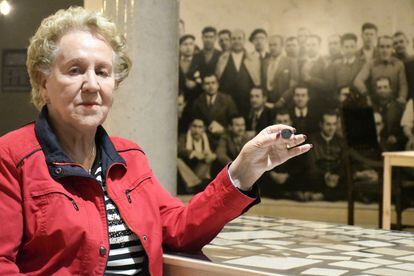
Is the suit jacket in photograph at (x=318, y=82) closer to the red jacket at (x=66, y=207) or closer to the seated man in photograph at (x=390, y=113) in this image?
the seated man in photograph at (x=390, y=113)

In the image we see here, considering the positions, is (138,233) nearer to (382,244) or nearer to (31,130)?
(31,130)

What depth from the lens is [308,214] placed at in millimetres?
8508

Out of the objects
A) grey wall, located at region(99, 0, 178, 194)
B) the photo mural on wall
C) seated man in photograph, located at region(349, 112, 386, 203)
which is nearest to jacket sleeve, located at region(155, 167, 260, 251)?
grey wall, located at region(99, 0, 178, 194)

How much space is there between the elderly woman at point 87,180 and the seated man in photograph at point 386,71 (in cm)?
617

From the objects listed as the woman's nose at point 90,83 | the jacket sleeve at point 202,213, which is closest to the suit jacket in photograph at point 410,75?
the jacket sleeve at point 202,213

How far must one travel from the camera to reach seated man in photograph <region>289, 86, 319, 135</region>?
8.43 meters

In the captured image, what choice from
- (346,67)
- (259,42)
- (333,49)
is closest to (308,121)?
(346,67)

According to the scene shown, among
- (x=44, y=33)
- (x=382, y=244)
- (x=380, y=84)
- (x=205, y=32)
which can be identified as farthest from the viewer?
(x=205, y=32)

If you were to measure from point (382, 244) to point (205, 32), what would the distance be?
6107 millimetres

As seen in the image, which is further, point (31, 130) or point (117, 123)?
point (117, 123)

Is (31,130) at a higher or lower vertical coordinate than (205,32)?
lower

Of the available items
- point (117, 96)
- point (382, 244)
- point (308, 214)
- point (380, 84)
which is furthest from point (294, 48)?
point (382, 244)

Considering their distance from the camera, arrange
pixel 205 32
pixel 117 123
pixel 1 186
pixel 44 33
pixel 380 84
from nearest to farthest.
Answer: pixel 1 186 → pixel 44 33 → pixel 117 123 → pixel 380 84 → pixel 205 32

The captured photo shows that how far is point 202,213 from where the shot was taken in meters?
2.33
